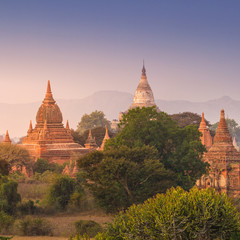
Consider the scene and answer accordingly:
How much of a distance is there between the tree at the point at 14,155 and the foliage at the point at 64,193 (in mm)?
14897

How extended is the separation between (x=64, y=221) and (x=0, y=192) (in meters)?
3.47

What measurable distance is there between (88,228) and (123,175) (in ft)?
16.5

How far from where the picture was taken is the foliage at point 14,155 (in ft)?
156

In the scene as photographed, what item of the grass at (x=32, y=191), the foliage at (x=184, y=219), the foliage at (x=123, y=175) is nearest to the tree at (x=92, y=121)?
the grass at (x=32, y=191)

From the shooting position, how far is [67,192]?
3275 centimetres

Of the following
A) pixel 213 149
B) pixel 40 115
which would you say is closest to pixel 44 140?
pixel 40 115

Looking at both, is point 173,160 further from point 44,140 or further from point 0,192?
point 44,140

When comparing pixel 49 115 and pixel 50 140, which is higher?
pixel 49 115

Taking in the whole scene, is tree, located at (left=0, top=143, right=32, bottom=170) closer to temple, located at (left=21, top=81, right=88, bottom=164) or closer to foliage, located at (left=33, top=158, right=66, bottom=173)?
foliage, located at (left=33, top=158, right=66, bottom=173)

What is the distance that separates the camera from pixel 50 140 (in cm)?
5784

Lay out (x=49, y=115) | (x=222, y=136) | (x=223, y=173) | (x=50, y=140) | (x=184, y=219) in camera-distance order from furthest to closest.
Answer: (x=49, y=115), (x=50, y=140), (x=222, y=136), (x=223, y=173), (x=184, y=219)

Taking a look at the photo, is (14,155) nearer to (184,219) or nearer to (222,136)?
(222,136)

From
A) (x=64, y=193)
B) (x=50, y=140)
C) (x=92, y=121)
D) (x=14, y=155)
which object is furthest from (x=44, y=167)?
(x=92, y=121)

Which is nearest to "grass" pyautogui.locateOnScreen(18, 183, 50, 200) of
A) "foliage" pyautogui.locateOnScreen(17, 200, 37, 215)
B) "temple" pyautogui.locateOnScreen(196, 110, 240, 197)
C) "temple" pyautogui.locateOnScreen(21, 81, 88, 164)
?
"foliage" pyautogui.locateOnScreen(17, 200, 37, 215)
